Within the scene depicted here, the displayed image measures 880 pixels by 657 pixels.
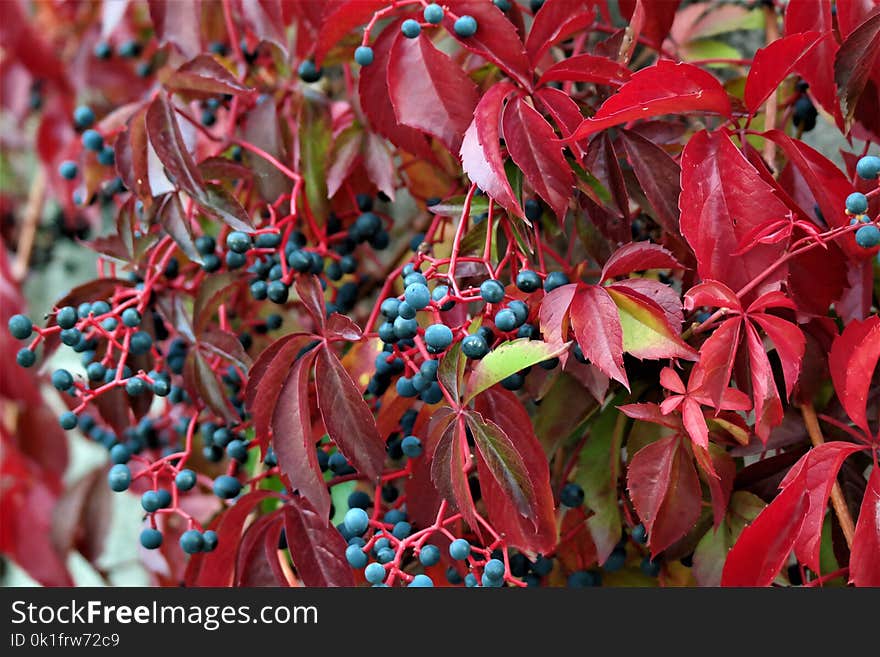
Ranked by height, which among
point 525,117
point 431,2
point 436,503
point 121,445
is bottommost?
point 436,503

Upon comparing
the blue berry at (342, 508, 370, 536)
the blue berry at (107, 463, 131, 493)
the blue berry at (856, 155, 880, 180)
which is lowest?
the blue berry at (342, 508, 370, 536)

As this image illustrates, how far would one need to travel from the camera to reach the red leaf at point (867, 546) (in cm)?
56

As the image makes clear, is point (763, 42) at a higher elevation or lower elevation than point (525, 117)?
higher

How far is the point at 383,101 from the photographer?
28.7 inches

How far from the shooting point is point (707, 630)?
595 mm

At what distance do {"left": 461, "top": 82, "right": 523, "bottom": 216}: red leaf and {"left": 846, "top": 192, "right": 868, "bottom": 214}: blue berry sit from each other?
22 cm

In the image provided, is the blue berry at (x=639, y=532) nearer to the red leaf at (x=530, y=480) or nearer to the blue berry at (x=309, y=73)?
the red leaf at (x=530, y=480)

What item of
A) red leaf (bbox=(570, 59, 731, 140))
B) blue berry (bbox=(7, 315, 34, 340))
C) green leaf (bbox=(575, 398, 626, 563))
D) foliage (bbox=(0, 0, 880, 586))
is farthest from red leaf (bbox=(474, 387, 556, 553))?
blue berry (bbox=(7, 315, 34, 340))

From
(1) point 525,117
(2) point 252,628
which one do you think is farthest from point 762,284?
(2) point 252,628

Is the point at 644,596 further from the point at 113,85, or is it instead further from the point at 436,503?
the point at 113,85

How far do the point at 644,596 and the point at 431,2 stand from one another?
476 millimetres

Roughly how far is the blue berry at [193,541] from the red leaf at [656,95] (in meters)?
0.45

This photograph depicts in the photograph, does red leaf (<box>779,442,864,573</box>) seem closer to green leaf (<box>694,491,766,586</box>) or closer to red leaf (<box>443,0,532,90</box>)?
green leaf (<box>694,491,766,586</box>)

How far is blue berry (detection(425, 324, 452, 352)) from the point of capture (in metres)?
0.59
